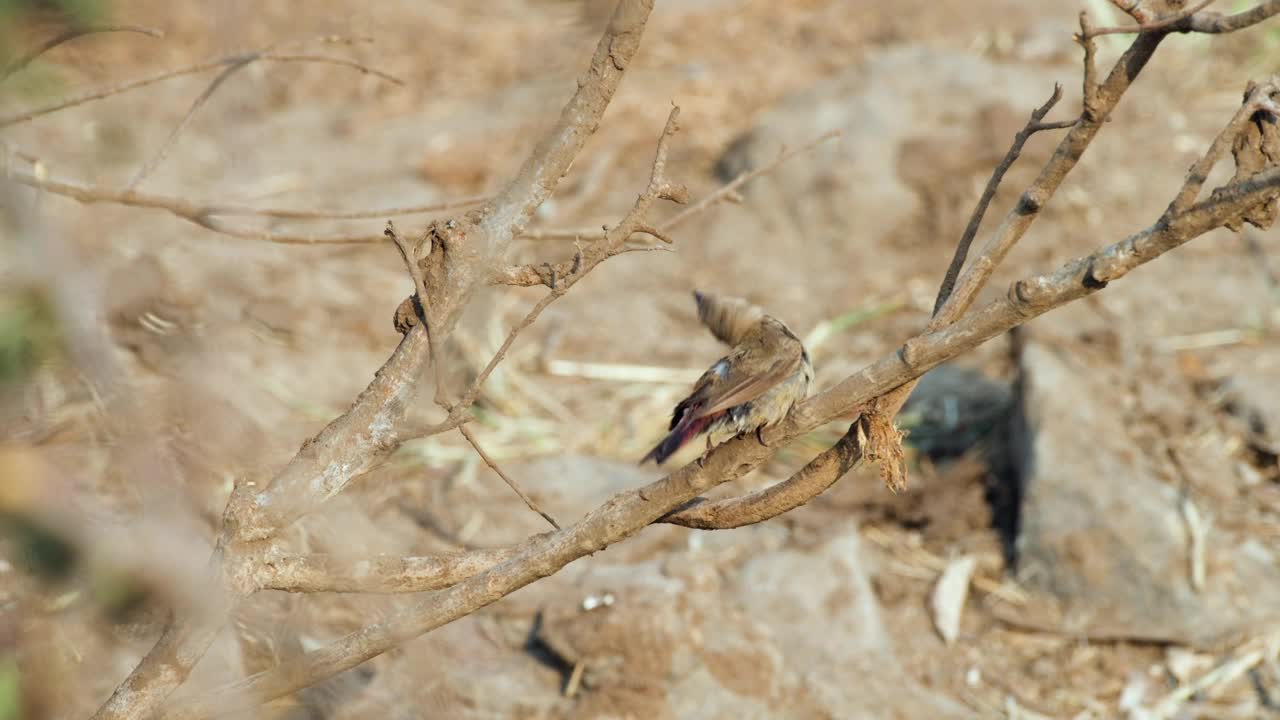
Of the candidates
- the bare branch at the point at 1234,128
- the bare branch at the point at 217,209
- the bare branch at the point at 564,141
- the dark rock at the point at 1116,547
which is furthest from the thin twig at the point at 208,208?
the dark rock at the point at 1116,547

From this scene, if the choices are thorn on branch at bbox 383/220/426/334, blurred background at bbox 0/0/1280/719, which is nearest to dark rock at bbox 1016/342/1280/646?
blurred background at bbox 0/0/1280/719

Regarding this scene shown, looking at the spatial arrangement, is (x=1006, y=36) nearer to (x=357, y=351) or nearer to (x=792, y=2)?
(x=792, y=2)

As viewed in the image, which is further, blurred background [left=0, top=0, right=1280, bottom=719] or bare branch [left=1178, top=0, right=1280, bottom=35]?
blurred background [left=0, top=0, right=1280, bottom=719]

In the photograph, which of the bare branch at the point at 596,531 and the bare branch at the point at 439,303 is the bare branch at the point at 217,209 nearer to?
the bare branch at the point at 439,303

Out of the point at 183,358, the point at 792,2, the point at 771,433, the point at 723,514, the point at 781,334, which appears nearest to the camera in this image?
the point at 183,358

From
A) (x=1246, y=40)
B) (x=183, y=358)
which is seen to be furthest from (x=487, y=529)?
(x=1246, y=40)

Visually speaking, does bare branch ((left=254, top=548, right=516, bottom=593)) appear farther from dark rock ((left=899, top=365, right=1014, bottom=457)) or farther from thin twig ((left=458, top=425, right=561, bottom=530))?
dark rock ((left=899, top=365, right=1014, bottom=457))
